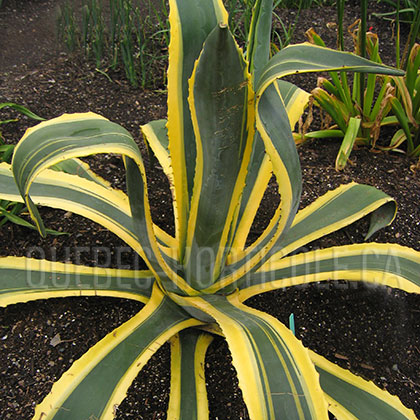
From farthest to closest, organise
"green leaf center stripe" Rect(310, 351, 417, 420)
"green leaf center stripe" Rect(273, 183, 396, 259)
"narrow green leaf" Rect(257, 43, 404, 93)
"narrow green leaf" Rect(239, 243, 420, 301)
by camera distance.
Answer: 1. "green leaf center stripe" Rect(273, 183, 396, 259)
2. "narrow green leaf" Rect(239, 243, 420, 301)
3. "green leaf center stripe" Rect(310, 351, 417, 420)
4. "narrow green leaf" Rect(257, 43, 404, 93)

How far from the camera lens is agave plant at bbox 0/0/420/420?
75cm

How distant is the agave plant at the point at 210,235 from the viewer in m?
0.75

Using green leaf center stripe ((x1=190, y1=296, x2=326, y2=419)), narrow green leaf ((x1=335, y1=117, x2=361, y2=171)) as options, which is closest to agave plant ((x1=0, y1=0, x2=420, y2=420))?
green leaf center stripe ((x1=190, y1=296, x2=326, y2=419))

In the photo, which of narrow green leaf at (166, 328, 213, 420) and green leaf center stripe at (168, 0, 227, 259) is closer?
green leaf center stripe at (168, 0, 227, 259)

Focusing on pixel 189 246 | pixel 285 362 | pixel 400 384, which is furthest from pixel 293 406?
pixel 400 384

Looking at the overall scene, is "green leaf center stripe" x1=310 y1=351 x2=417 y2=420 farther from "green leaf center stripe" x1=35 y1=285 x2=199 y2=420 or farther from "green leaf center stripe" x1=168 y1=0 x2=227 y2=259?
"green leaf center stripe" x1=168 y1=0 x2=227 y2=259

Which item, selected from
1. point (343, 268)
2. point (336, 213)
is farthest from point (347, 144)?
point (343, 268)

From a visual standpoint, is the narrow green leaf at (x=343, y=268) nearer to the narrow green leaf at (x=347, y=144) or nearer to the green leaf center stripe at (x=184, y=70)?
the green leaf center stripe at (x=184, y=70)

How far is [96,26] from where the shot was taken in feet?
6.40

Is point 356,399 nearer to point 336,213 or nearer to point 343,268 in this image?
point 343,268

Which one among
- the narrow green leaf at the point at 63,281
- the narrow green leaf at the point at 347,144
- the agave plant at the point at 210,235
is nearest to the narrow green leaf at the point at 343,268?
the agave plant at the point at 210,235

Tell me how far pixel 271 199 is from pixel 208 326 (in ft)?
1.76

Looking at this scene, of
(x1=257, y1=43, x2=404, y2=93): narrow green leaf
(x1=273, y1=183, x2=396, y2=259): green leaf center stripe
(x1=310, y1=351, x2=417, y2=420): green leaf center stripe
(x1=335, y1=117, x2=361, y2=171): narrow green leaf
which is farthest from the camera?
(x1=335, y1=117, x2=361, y2=171): narrow green leaf

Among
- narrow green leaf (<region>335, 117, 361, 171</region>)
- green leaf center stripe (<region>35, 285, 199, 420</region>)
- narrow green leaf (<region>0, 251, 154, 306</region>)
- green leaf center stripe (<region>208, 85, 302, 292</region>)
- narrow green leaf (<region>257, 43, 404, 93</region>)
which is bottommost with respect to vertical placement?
green leaf center stripe (<region>35, 285, 199, 420</region>)
